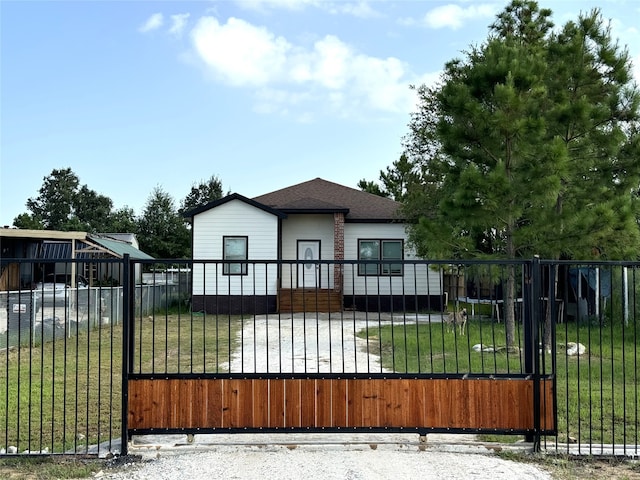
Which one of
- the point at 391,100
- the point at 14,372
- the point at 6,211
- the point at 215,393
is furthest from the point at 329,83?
the point at 6,211

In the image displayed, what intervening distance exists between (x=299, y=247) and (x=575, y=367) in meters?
13.6

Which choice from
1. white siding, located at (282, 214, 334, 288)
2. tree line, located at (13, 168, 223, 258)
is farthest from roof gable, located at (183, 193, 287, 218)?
tree line, located at (13, 168, 223, 258)

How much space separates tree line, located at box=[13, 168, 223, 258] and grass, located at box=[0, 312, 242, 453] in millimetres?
26560

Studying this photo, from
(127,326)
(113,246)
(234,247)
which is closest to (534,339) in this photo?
(127,326)

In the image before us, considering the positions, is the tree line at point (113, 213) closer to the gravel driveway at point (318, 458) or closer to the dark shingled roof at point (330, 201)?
the dark shingled roof at point (330, 201)

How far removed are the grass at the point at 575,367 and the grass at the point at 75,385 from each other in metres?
2.55

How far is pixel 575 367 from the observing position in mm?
9023

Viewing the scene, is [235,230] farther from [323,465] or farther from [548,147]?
[323,465]

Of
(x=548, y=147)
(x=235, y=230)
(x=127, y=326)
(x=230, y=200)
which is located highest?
(x=230, y=200)

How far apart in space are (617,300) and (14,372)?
14.1 meters

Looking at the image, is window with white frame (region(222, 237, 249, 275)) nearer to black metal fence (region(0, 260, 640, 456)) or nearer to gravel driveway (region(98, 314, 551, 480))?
black metal fence (region(0, 260, 640, 456))

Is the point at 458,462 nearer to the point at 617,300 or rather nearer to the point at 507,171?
the point at 507,171

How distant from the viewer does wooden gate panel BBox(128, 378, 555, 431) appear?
466cm

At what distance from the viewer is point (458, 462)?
171 inches
